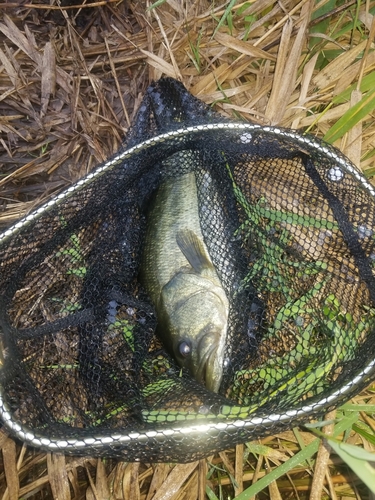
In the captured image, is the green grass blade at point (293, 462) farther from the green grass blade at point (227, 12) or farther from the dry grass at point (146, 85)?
the green grass blade at point (227, 12)

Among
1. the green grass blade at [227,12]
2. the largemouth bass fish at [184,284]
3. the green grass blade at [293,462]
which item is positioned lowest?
the green grass blade at [293,462]

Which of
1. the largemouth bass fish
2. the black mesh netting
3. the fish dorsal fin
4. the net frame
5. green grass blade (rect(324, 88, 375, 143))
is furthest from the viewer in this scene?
green grass blade (rect(324, 88, 375, 143))

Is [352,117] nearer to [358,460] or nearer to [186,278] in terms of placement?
[186,278]

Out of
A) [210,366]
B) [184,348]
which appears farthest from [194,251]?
[210,366]

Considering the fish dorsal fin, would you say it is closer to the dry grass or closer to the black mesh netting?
the black mesh netting

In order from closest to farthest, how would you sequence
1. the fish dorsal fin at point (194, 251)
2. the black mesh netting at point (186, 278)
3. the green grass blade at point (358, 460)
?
1. the green grass blade at point (358, 460)
2. the black mesh netting at point (186, 278)
3. the fish dorsal fin at point (194, 251)

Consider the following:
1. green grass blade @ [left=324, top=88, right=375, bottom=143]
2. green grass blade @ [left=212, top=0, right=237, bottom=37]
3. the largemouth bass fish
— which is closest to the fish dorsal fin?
the largemouth bass fish

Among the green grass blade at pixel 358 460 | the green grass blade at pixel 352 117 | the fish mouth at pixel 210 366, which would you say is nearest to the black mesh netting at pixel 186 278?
the fish mouth at pixel 210 366
